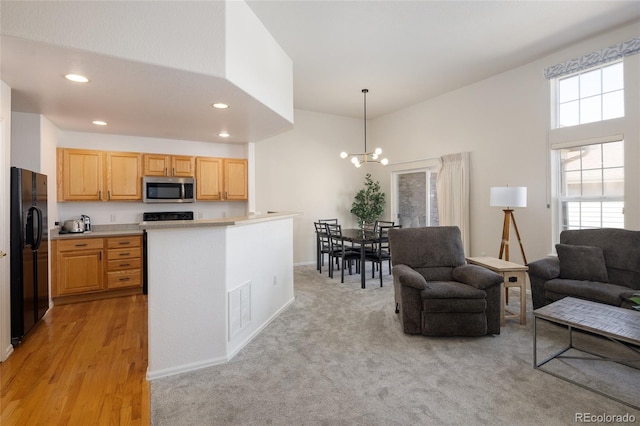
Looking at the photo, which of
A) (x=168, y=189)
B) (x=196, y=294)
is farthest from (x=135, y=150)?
(x=196, y=294)

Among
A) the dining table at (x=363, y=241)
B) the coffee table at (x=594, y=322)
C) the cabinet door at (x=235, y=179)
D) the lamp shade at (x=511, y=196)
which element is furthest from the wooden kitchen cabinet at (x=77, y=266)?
the lamp shade at (x=511, y=196)

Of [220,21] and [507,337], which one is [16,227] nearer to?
[220,21]

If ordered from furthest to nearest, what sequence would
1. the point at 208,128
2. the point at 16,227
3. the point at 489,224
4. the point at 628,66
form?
the point at 489,224 → the point at 208,128 → the point at 628,66 → the point at 16,227

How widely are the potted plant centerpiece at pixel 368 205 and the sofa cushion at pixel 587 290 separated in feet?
13.5

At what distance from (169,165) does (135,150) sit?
0.57 metres

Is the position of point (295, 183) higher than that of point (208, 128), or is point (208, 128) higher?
point (208, 128)

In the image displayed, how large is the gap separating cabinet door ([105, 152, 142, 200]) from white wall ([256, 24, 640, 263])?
2149 mm

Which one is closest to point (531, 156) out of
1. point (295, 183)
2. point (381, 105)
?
point (381, 105)

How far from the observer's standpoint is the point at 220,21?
2.63 meters

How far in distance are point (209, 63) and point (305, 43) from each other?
1.68 metres

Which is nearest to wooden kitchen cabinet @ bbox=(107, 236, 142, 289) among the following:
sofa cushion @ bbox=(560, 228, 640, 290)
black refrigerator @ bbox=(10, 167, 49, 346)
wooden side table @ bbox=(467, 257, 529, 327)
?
black refrigerator @ bbox=(10, 167, 49, 346)

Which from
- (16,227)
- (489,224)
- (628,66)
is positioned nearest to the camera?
(16,227)

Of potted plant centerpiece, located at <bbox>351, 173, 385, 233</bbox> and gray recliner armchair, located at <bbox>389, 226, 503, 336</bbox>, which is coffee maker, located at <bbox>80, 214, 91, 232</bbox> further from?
potted plant centerpiece, located at <bbox>351, 173, 385, 233</bbox>

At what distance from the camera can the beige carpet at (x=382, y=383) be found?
6.45 feet
